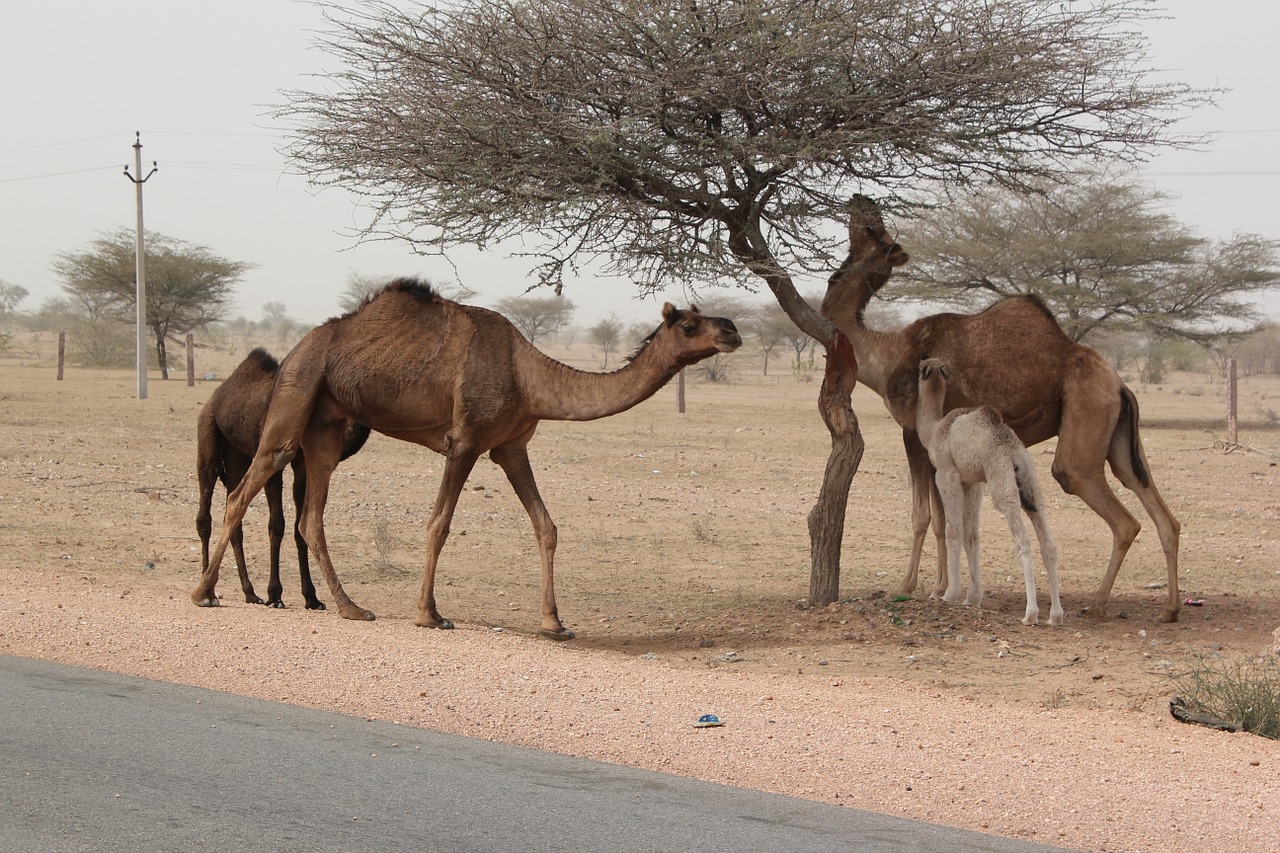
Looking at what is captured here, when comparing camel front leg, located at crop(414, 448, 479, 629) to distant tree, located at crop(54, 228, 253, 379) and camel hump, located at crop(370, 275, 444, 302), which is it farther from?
distant tree, located at crop(54, 228, 253, 379)

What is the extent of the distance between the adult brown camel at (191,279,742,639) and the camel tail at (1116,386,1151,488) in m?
3.72

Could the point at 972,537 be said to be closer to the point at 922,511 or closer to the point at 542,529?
the point at 922,511

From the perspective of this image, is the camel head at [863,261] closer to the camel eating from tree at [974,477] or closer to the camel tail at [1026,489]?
the camel eating from tree at [974,477]

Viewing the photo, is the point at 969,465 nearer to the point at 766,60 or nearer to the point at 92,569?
the point at 766,60

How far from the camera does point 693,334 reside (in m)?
8.60

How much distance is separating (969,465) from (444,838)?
5793 millimetres

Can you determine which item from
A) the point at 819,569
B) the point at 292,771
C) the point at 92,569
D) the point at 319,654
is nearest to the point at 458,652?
the point at 319,654

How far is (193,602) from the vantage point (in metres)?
9.23

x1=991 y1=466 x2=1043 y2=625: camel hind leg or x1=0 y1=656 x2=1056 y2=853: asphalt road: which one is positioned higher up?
x1=991 y1=466 x2=1043 y2=625: camel hind leg

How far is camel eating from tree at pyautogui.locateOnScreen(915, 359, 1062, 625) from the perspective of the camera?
9398 millimetres

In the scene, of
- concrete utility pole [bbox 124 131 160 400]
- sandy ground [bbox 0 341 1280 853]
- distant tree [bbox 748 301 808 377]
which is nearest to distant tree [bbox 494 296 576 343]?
distant tree [bbox 748 301 808 377]

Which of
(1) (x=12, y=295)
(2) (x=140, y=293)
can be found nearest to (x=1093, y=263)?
(2) (x=140, y=293)

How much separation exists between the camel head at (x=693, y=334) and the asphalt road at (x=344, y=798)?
329cm

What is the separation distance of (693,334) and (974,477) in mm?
2478
